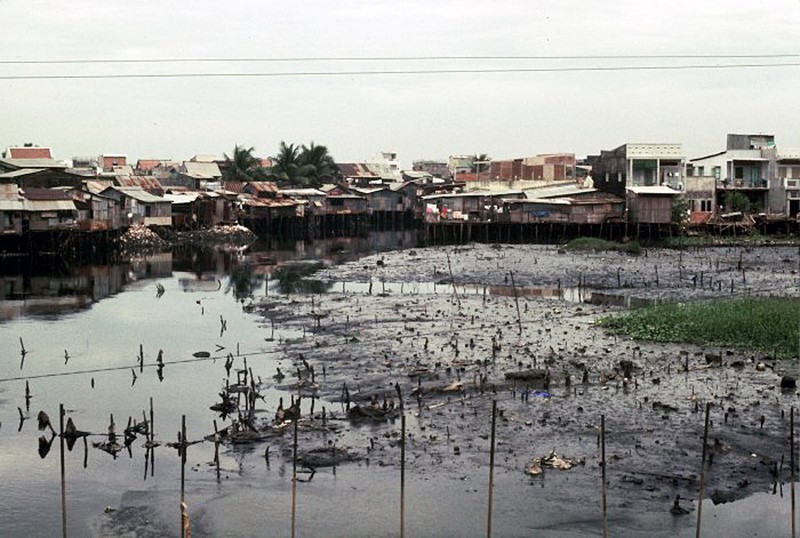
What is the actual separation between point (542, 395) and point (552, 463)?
3.67 metres

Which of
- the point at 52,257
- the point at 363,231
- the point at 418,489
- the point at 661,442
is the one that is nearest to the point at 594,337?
the point at 661,442

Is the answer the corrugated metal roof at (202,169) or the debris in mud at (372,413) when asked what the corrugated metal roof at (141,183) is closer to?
the corrugated metal roof at (202,169)

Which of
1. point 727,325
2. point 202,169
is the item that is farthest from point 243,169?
point 727,325

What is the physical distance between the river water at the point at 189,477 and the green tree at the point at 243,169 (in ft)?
173

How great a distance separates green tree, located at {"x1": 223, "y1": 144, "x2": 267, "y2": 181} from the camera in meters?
79.4

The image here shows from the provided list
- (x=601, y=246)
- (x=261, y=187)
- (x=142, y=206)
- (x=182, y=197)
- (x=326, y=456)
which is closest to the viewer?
(x=326, y=456)

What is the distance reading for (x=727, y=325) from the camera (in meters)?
22.1

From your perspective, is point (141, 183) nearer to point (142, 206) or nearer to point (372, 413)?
point (142, 206)

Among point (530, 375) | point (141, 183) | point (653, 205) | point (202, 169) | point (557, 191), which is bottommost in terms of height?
point (530, 375)

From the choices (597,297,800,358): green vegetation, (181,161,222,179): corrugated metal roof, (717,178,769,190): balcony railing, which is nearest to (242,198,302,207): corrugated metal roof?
(181,161,222,179): corrugated metal roof

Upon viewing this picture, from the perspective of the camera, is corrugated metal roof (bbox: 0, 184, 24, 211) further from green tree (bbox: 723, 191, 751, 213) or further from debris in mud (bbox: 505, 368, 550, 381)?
green tree (bbox: 723, 191, 751, 213)

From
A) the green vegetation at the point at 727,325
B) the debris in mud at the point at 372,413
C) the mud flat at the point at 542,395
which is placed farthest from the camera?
the green vegetation at the point at 727,325

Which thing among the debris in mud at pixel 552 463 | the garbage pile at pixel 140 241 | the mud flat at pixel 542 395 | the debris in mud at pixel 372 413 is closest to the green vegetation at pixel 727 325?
the mud flat at pixel 542 395

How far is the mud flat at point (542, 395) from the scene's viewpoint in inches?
546
